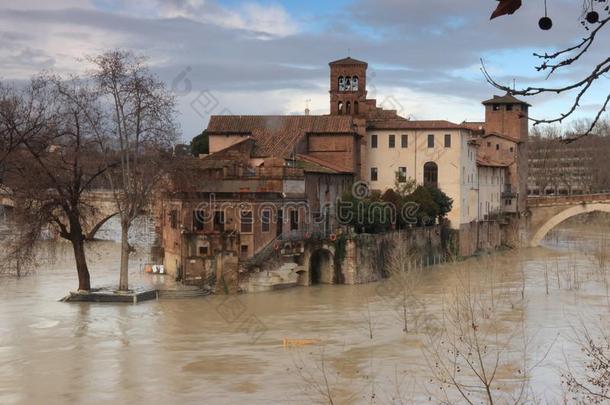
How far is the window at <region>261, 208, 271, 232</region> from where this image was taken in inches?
1410

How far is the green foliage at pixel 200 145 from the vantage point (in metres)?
58.6

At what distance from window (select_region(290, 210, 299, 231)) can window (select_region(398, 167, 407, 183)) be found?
1117 cm

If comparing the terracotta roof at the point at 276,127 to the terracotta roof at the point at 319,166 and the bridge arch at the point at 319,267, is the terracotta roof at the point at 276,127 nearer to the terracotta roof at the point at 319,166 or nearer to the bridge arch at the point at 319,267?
the terracotta roof at the point at 319,166

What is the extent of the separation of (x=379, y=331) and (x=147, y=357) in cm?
688

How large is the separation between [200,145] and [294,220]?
75.1ft

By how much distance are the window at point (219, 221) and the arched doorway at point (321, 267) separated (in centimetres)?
419

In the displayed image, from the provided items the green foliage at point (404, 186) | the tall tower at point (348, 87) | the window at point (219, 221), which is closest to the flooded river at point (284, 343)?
the window at point (219, 221)

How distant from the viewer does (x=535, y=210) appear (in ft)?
192

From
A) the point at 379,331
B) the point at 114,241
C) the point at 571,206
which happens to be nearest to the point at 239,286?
the point at 379,331

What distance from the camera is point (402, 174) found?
49094mm

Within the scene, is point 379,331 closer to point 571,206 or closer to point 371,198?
point 371,198

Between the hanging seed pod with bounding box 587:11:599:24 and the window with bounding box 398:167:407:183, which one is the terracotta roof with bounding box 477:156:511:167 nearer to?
the window with bounding box 398:167:407:183

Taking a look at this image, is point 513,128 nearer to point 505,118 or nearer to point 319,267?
point 505,118

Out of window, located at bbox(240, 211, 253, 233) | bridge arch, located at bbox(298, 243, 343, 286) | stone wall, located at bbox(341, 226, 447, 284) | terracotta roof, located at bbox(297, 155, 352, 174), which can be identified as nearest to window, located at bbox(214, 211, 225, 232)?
window, located at bbox(240, 211, 253, 233)
